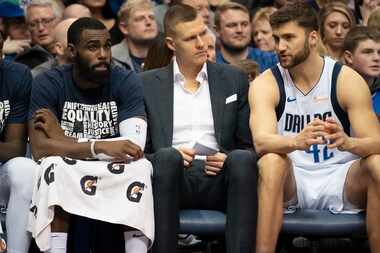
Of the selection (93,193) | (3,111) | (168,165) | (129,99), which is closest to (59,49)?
(3,111)

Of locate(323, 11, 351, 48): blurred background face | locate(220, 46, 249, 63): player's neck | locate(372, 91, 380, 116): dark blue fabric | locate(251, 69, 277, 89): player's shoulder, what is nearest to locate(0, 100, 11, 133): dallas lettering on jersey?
locate(251, 69, 277, 89): player's shoulder

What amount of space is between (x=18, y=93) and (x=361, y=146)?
7.28ft

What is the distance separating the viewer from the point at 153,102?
24.8ft

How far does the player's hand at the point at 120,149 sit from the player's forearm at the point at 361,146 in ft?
4.17

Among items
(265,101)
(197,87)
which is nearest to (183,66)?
(197,87)

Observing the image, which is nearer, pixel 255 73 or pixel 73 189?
pixel 73 189

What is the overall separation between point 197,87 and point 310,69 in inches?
31.0

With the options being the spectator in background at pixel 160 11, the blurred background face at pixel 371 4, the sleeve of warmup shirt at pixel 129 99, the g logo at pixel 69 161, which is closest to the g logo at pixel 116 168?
the g logo at pixel 69 161

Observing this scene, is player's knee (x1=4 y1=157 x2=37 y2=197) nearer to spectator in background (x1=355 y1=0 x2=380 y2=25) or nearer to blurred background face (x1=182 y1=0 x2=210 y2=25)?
blurred background face (x1=182 y1=0 x2=210 y2=25)

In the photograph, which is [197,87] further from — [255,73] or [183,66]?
[255,73]

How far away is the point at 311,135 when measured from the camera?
6.91m

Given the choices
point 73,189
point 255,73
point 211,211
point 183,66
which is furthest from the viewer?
point 255,73

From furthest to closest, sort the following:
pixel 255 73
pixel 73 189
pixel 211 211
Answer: pixel 255 73, pixel 211 211, pixel 73 189

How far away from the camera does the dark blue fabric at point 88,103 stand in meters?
7.23
